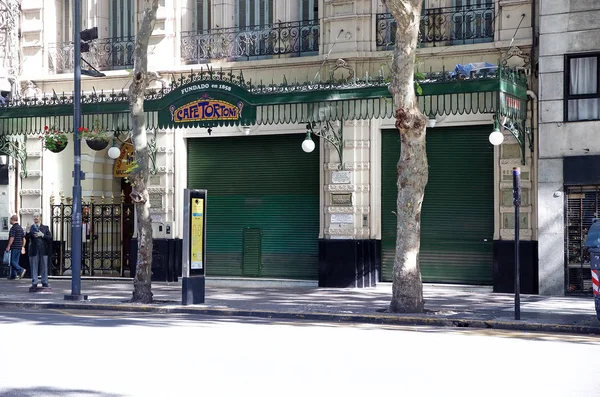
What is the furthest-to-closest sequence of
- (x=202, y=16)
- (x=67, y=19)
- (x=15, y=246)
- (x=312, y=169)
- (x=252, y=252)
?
(x=67, y=19), (x=15, y=246), (x=202, y=16), (x=252, y=252), (x=312, y=169)

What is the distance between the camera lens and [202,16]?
971 inches

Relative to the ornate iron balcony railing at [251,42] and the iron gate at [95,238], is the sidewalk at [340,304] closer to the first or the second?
the iron gate at [95,238]

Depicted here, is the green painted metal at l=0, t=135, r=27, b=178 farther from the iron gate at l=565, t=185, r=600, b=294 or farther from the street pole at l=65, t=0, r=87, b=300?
the iron gate at l=565, t=185, r=600, b=294

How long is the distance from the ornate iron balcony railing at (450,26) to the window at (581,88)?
2.00 m

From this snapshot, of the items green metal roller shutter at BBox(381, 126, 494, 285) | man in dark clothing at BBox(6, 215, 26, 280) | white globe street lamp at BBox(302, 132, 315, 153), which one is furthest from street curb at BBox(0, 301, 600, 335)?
green metal roller shutter at BBox(381, 126, 494, 285)

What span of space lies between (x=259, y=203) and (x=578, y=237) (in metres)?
7.94

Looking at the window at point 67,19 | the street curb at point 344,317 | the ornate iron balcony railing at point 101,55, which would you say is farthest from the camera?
the window at point 67,19

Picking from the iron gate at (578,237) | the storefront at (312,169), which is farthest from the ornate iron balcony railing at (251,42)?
the iron gate at (578,237)

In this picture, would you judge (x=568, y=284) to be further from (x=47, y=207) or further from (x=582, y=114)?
(x=47, y=207)

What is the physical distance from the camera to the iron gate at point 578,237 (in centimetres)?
1998

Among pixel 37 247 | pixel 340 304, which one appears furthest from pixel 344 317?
pixel 37 247

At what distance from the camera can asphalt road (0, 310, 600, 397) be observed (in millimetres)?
9070

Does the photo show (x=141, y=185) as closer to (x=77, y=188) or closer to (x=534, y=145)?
(x=77, y=188)

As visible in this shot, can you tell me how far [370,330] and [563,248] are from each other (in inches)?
279
